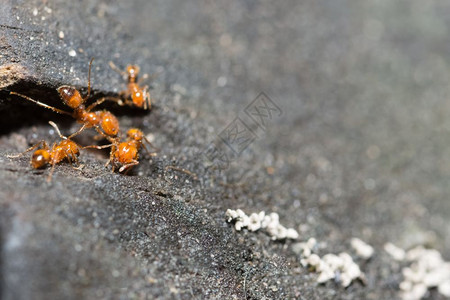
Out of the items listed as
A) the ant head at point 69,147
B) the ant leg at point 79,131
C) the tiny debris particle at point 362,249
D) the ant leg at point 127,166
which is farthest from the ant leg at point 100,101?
the tiny debris particle at point 362,249

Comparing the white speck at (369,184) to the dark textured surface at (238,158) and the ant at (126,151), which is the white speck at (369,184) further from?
the ant at (126,151)

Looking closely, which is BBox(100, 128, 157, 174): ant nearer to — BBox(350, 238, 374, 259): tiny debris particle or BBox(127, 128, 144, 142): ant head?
BBox(127, 128, 144, 142): ant head

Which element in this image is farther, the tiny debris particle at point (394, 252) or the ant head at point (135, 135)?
the tiny debris particle at point (394, 252)

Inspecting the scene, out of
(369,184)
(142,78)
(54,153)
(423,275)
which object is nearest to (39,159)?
(54,153)

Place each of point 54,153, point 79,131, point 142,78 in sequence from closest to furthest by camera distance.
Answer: point 54,153, point 79,131, point 142,78

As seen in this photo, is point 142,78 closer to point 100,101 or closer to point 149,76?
point 149,76

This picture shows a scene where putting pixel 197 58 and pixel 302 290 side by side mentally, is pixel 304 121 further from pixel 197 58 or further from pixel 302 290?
pixel 302 290

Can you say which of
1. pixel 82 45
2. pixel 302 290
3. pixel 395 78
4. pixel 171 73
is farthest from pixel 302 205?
pixel 82 45

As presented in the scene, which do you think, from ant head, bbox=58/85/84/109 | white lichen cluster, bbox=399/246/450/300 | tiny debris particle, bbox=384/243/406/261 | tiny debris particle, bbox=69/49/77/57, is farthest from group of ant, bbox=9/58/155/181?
white lichen cluster, bbox=399/246/450/300
